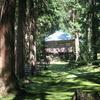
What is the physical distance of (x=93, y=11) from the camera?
23.1m

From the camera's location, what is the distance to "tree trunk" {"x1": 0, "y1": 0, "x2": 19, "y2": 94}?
8227 millimetres

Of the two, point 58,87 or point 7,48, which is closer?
point 7,48

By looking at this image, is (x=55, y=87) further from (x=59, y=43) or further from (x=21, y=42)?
(x=59, y=43)

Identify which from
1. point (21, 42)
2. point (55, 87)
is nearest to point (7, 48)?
point (21, 42)

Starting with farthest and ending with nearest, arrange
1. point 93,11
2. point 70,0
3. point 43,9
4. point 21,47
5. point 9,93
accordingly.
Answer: point 70,0
point 93,11
point 43,9
point 21,47
point 9,93

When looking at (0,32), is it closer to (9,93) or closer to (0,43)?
(0,43)

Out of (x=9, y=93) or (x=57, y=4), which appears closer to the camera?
(x=9, y=93)

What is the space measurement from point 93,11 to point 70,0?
4.20 meters

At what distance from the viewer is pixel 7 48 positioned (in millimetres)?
8320

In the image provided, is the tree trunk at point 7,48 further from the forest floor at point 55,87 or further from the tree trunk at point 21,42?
the tree trunk at point 21,42

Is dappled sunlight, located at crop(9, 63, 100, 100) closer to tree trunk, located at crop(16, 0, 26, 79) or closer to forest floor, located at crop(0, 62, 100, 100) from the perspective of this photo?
forest floor, located at crop(0, 62, 100, 100)

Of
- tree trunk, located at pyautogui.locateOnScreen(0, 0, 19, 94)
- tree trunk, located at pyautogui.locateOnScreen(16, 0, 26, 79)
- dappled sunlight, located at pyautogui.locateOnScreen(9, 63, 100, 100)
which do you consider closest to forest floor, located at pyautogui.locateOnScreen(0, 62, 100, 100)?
dappled sunlight, located at pyautogui.locateOnScreen(9, 63, 100, 100)

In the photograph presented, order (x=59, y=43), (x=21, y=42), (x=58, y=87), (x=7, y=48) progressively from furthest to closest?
(x=59, y=43) < (x=21, y=42) < (x=58, y=87) < (x=7, y=48)

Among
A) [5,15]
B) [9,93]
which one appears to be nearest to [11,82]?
[9,93]
